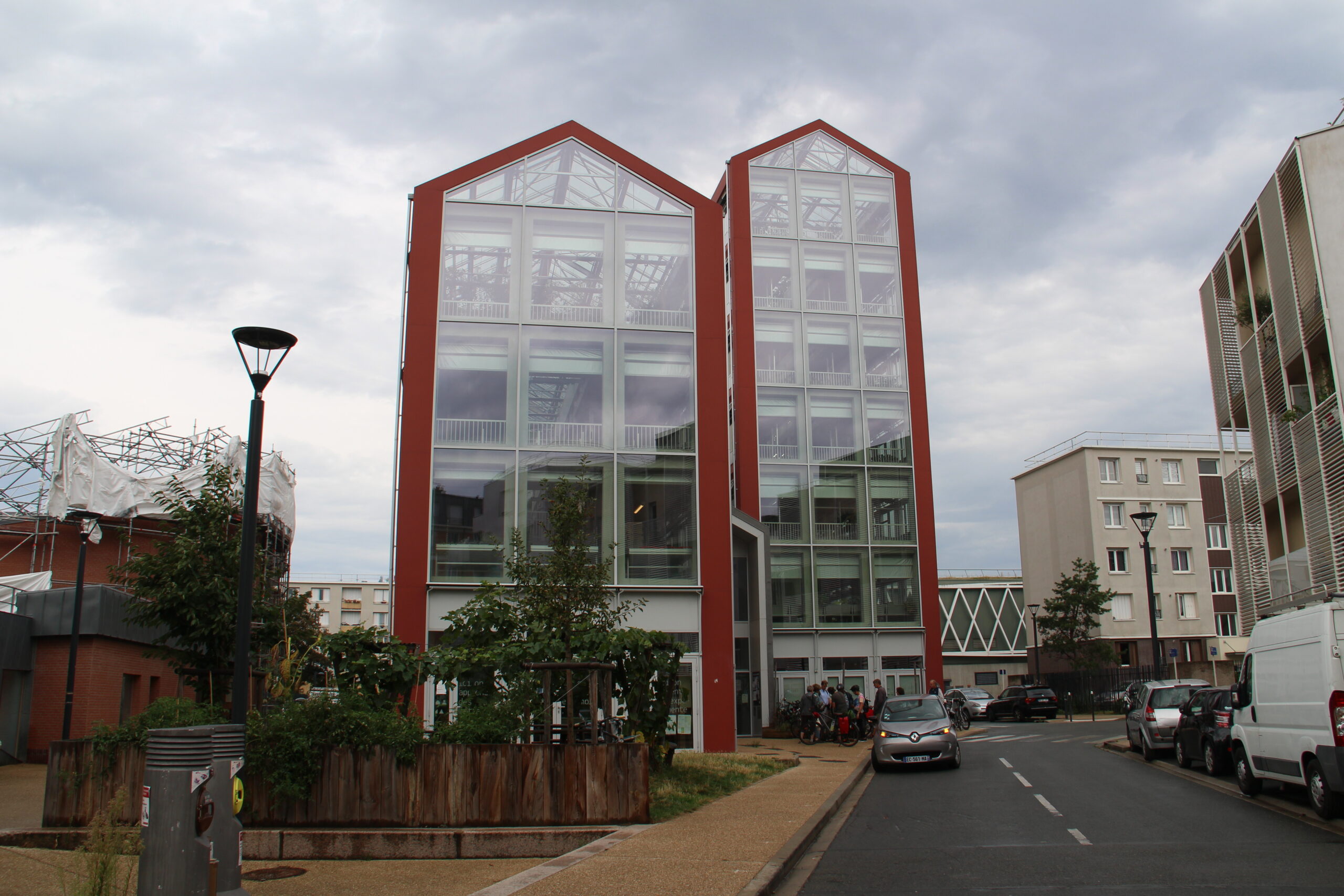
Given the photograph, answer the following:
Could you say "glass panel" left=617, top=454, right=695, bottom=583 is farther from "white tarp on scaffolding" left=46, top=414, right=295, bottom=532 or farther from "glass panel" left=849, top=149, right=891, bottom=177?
"glass panel" left=849, top=149, right=891, bottom=177

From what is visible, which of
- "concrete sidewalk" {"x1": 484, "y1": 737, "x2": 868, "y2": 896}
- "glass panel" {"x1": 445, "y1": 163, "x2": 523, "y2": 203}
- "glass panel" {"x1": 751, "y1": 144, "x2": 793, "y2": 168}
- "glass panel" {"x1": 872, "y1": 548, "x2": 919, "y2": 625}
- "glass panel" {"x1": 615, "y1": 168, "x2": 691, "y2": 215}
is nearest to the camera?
"concrete sidewalk" {"x1": 484, "y1": 737, "x2": 868, "y2": 896}

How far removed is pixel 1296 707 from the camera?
39.3 feet

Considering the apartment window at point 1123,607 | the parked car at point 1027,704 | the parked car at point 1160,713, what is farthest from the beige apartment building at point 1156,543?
the parked car at point 1160,713

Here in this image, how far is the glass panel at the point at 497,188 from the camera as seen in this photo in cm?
2633

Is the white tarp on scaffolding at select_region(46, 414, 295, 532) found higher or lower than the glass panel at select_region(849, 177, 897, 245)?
lower

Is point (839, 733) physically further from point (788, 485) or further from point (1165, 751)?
point (788, 485)

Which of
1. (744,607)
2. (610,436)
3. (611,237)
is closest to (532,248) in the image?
(611,237)

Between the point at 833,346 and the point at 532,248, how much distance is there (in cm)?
1518

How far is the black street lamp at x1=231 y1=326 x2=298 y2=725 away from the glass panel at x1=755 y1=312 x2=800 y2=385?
28.5m

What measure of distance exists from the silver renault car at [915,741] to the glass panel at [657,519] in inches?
252

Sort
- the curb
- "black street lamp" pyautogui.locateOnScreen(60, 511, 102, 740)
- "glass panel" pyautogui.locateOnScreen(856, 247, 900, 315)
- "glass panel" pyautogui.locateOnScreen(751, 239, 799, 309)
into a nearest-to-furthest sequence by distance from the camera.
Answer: the curb < "black street lamp" pyautogui.locateOnScreen(60, 511, 102, 740) < "glass panel" pyautogui.locateOnScreen(856, 247, 900, 315) < "glass panel" pyautogui.locateOnScreen(751, 239, 799, 309)

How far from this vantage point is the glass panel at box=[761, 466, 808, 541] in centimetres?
3650

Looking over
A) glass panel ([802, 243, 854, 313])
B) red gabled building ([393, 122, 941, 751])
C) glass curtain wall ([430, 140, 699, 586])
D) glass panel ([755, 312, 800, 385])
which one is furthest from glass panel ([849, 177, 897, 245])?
glass curtain wall ([430, 140, 699, 586])

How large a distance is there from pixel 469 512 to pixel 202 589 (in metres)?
10.4
